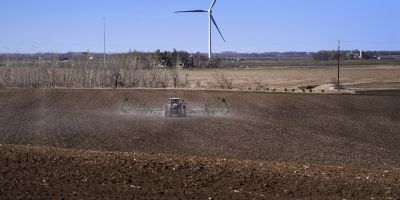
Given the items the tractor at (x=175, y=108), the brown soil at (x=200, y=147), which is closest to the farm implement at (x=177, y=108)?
the tractor at (x=175, y=108)

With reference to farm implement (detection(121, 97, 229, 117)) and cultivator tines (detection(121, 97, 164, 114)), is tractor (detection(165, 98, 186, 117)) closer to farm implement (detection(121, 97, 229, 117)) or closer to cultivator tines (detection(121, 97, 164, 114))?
farm implement (detection(121, 97, 229, 117))

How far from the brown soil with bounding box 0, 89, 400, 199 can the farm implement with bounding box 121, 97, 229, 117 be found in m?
0.59

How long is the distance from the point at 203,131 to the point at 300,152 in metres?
5.30

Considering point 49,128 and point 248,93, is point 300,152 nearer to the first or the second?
point 49,128

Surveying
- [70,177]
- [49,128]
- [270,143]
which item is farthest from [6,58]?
[70,177]

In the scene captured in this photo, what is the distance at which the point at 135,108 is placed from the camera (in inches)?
1258

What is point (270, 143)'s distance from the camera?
22.1 meters

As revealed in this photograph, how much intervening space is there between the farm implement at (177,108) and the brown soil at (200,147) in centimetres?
59

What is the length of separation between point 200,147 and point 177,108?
852cm

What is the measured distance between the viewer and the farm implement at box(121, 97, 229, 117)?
2928cm

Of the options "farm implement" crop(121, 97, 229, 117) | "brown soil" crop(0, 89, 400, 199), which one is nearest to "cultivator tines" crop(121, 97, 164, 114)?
"farm implement" crop(121, 97, 229, 117)

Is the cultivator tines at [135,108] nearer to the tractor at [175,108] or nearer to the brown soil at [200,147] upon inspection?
the brown soil at [200,147]

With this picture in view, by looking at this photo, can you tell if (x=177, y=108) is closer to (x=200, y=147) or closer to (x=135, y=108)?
(x=135, y=108)

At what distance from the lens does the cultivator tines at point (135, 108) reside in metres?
31.0
